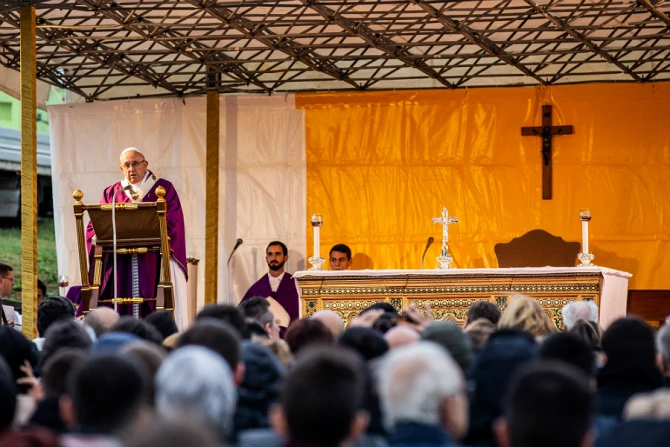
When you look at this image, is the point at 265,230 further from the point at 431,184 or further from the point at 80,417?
the point at 80,417

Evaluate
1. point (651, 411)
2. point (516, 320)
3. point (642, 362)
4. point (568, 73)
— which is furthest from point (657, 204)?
point (651, 411)

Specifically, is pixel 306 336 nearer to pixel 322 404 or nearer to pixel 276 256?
pixel 322 404

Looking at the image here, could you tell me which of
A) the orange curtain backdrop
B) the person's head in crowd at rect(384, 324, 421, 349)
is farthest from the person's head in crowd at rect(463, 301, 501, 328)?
the orange curtain backdrop

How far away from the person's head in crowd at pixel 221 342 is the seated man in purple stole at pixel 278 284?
36.3 feet

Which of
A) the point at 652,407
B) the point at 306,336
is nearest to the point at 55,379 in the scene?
the point at 306,336

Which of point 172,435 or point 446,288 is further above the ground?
point 172,435

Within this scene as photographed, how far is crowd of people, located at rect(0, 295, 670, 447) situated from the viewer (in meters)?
3.67

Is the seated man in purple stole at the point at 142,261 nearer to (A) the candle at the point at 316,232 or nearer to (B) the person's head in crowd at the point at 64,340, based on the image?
(A) the candle at the point at 316,232

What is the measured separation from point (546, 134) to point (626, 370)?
11440mm

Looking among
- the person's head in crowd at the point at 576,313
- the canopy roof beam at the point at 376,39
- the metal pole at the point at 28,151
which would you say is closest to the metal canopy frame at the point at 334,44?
the canopy roof beam at the point at 376,39

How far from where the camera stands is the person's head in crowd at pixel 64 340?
596cm

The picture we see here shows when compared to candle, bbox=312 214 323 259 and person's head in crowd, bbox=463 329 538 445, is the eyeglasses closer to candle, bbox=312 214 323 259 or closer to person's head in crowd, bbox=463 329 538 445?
candle, bbox=312 214 323 259

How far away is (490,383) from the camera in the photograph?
4.73 meters

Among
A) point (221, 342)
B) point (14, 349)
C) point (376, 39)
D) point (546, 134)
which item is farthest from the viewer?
point (546, 134)
